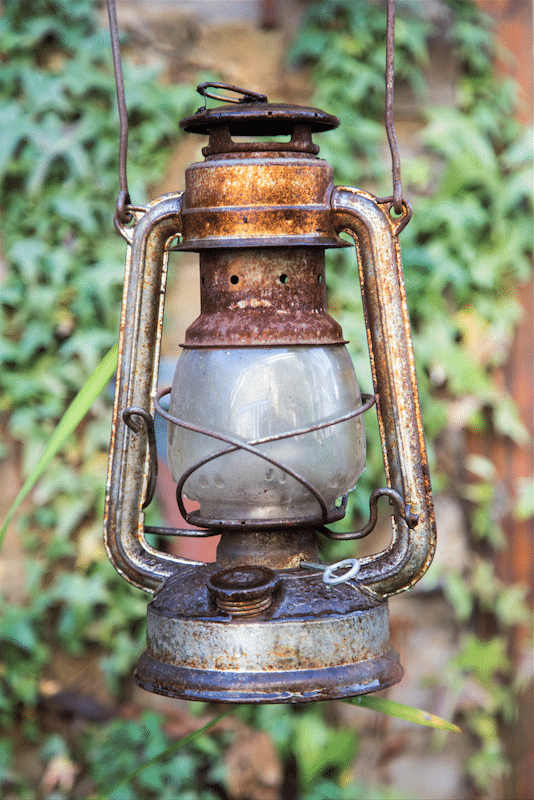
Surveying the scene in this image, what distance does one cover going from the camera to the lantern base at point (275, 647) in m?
0.80

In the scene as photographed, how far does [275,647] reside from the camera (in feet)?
2.65

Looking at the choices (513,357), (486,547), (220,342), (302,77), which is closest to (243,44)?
(302,77)

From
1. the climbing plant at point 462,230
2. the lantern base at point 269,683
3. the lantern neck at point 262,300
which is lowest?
the lantern base at point 269,683

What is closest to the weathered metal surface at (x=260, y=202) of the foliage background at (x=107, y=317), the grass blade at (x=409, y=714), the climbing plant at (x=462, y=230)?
the grass blade at (x=409, y=714)

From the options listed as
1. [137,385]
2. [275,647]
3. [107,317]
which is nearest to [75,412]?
[137,385]

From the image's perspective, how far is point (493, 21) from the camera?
8.22ft

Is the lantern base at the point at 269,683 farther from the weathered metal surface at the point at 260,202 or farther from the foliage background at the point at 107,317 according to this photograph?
the foliage background at the point at 107,317

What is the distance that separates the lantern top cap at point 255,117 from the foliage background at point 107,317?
4.04 ft

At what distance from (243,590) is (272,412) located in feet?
0.60

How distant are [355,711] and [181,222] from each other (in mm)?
1878

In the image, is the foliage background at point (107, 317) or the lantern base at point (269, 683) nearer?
the lantern base at point (269, 683)

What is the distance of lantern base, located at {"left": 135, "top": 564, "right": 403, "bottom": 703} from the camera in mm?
800

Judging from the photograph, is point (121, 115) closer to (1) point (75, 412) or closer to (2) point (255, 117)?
(2) point (255, 117)

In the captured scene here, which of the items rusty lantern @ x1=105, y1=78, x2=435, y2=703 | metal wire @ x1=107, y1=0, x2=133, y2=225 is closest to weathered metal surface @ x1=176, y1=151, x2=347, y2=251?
rusty lantern @ x1=105, y1=78, x2=435, y2=703
